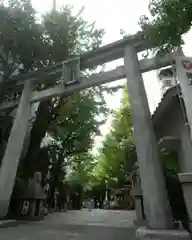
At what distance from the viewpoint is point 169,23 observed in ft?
13.4

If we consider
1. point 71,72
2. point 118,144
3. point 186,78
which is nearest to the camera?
point 186,78

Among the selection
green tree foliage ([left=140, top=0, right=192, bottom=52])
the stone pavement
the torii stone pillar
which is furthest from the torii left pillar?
green tree foliage ([left=140, top=0, right=192, bottom=52])

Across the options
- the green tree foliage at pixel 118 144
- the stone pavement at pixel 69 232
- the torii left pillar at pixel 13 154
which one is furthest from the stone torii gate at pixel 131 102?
the green tree foliage at pixel 118 144

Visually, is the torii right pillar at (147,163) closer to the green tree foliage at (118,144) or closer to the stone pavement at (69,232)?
the stone pavement at (69,232)

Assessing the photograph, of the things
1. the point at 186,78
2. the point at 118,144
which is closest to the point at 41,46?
the point at 186,78

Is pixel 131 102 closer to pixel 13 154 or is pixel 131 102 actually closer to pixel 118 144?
pixel 13 154

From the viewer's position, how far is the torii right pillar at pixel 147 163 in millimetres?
6406

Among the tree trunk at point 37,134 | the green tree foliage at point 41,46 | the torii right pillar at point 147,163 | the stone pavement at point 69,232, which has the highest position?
the green tree foliage at point 41,46

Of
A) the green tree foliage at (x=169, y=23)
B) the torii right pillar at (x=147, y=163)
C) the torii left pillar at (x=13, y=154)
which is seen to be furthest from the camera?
the torii left pillar at (x=13, y=154)

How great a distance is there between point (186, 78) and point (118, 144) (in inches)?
641

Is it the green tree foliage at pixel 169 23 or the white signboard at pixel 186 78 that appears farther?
the white signboard at pixel 186 78

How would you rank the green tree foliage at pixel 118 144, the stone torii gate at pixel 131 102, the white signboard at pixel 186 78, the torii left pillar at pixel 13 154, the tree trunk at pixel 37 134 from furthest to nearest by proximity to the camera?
the green tree foliage at pixel 118 144 → the tree trunk at pixel 37 134 → the torii left pillar at pixel 13 154 → the white signboard at pixel 186 78 → the stone torii gate at pixel 131 102

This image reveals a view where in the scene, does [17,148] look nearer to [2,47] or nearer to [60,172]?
[2,47]

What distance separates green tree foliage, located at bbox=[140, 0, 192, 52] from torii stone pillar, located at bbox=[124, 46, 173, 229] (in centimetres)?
318
